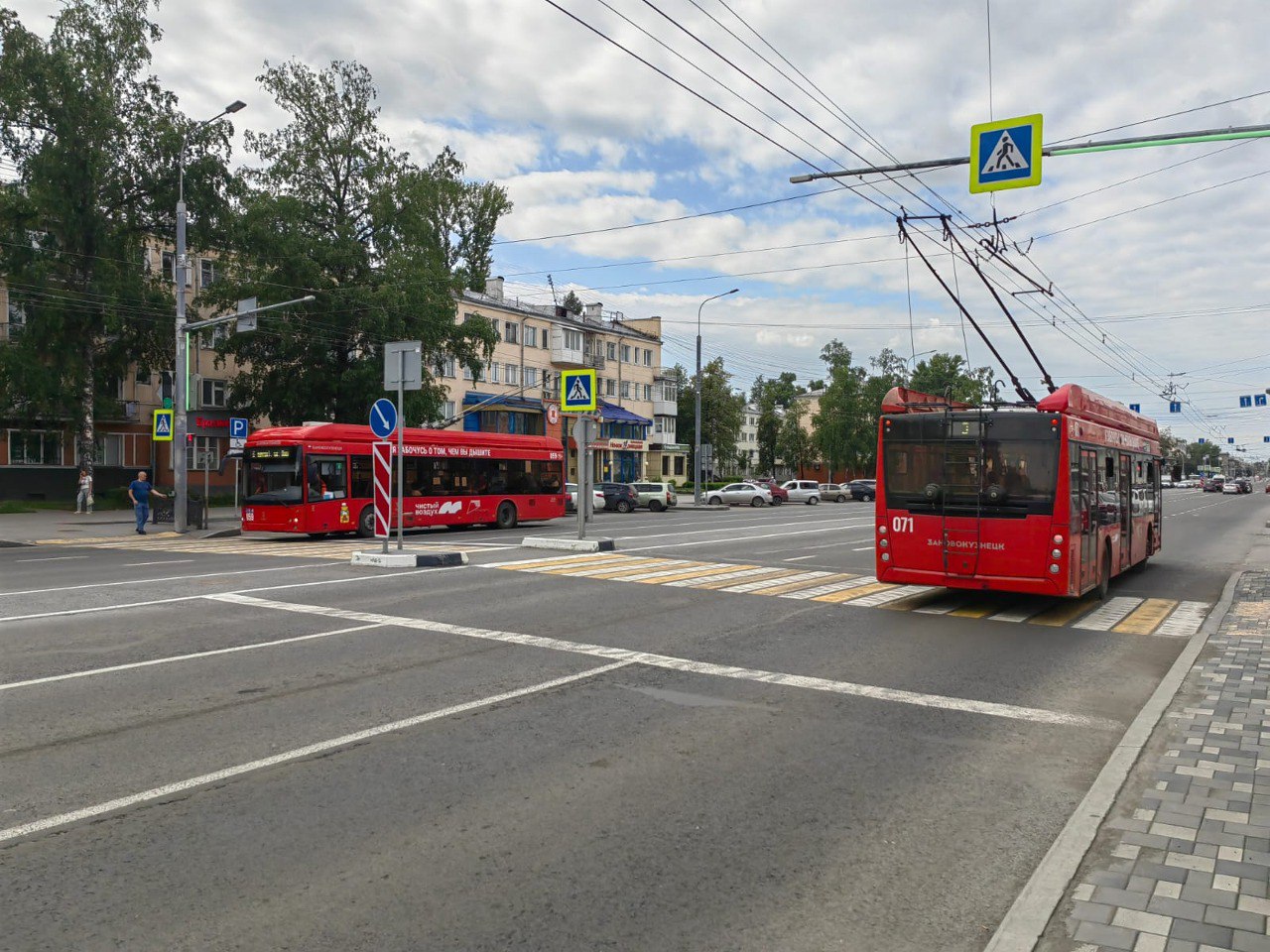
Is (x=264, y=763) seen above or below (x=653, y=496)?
below

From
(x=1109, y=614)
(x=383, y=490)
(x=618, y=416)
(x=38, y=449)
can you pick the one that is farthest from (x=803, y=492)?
(x=1109, y=614)

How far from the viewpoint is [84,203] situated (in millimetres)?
37312

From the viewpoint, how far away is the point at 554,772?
17.2ft

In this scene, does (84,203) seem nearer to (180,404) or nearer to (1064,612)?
(180,404)

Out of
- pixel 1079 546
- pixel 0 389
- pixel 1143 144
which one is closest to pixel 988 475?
pixel 1079 546

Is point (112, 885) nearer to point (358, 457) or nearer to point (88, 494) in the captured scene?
point (358, 457)

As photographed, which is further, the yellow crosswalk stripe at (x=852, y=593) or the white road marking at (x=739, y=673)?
the yellow crosswalk stripe at (x=852, y=593)

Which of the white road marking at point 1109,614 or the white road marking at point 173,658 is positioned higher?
the white road marking at point 173,658

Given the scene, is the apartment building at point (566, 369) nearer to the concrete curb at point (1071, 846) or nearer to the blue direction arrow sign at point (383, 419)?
the blue direction arrow sign at point (383, 419)

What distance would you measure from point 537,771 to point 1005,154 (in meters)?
9.19

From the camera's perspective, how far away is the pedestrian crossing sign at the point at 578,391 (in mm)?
19467

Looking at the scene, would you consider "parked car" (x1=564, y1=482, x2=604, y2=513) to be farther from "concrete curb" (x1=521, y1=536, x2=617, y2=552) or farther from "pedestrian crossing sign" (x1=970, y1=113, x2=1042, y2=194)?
"pedestrian crossing sign" (x1=970, y1=113, x2=1042, y2=194)

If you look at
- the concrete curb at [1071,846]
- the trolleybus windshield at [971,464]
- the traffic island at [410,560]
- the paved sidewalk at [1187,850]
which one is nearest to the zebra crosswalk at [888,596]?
the traffic island at [410,560]

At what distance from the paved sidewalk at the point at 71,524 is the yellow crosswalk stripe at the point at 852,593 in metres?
20.5
